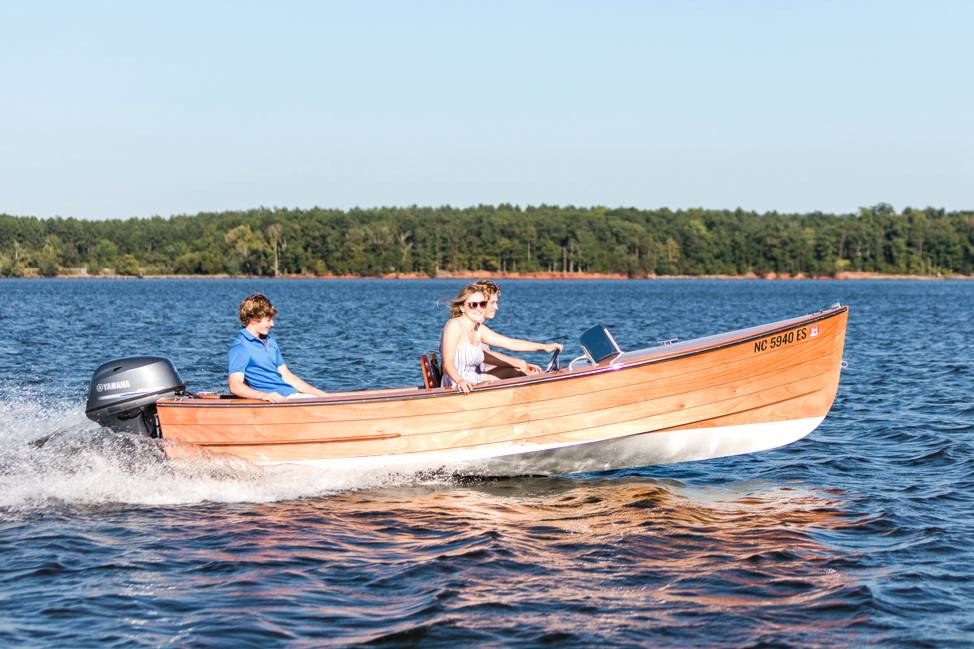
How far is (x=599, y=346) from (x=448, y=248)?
173 meters

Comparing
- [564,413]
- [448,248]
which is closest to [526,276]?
[448,248]

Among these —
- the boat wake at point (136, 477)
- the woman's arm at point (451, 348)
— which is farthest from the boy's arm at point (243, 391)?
the woman's arm at point (451, 348)

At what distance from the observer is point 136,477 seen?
10367 mm

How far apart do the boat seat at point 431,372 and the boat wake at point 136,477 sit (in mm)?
933

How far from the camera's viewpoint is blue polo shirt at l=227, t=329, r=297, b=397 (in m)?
10.5

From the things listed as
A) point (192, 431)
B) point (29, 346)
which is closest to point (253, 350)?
point (192, 431)

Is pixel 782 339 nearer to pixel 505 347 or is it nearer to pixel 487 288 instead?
pixel 505 347

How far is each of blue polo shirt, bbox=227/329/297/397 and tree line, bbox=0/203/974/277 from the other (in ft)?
554

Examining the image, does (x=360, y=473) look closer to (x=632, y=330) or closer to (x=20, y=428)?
(x=20, y=428)

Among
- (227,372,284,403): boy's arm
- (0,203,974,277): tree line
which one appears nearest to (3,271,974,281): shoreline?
(0,203,974,277): tree line

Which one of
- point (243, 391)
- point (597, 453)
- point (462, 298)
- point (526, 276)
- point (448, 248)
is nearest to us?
point (243, 391)

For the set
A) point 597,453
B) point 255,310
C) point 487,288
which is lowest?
point 597,453

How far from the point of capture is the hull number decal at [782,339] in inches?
412

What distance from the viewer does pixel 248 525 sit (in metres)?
9.38
